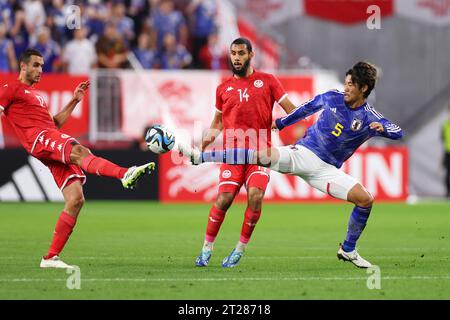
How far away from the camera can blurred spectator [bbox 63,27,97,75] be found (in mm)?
23625

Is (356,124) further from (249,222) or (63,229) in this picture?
(63,229)

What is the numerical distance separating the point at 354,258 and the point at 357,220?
0.43 meters

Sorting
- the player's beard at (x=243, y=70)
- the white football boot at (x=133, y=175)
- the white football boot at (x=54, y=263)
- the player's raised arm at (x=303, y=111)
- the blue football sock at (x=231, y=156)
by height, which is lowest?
the white football boot at (x=54, y=263)

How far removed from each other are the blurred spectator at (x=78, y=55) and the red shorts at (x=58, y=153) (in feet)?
42.3

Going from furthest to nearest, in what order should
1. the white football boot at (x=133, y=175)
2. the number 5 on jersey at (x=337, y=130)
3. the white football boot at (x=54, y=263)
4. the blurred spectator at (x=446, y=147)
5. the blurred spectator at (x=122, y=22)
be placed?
the blurred spectator at (x=446, y=147)
the blurred spectator at (x=122, y=22)
the number 5 on jersey at (x=337, y=130)
the white football boot at (x=54, y=263)
the white football boot at (x=133, y=175)

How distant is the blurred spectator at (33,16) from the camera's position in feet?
77.4

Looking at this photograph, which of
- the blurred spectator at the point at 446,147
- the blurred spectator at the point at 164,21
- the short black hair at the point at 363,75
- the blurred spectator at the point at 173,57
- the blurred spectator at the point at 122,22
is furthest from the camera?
the blurred spectator at the point at 446,147

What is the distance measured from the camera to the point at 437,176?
27.4 metres

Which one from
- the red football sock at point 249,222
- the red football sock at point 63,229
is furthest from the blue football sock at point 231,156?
the red football sock at point 63,229

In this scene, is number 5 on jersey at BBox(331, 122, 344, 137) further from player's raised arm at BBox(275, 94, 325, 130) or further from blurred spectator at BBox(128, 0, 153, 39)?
blurred spectator at BBox(128, 0, 153, 39)

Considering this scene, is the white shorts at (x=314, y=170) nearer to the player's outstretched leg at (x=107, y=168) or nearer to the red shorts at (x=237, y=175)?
the red shorts at (x=237, y=175)

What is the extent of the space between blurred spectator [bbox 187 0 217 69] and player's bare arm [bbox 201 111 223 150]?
13.6 meters

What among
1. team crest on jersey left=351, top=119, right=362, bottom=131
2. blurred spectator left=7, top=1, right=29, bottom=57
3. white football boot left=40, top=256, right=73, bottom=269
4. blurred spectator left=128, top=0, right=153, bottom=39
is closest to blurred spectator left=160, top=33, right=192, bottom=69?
blurred spectator left=128, top=0, right=153, bottom=39
